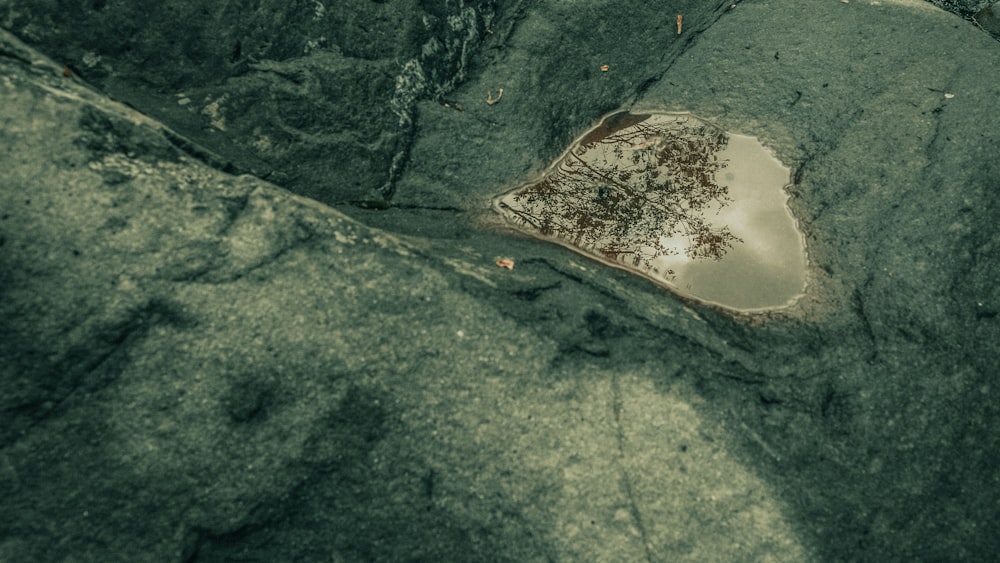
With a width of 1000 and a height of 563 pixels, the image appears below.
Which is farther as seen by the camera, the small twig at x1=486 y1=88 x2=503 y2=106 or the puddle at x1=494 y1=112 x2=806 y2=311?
the small twig at x1=486 y1=88 x2=503 y2=106

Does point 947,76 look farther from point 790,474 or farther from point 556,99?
point 790,474

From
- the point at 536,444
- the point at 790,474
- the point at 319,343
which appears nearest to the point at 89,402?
the point at 319,343

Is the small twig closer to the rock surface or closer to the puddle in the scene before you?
the puddle

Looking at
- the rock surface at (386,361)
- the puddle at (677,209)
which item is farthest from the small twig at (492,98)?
the rock surface at (386,361)

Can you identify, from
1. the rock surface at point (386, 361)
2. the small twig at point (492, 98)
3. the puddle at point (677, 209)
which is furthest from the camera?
the small twig at point (492, 98)

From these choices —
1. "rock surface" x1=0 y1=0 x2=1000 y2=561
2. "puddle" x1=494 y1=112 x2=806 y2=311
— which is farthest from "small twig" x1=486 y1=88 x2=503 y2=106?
"rock surface" x1=0 y1=0 x2=1000 y2=561

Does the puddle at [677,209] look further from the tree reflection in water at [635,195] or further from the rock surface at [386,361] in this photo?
the rock surface at [386,361]
